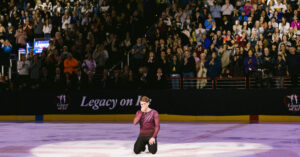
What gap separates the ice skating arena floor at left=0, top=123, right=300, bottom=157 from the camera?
10397 millimetres

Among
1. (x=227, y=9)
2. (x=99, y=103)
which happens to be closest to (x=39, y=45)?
(x=99, y=103)

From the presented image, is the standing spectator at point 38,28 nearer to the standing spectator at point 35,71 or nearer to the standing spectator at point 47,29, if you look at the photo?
the standing spectator at point 47,29

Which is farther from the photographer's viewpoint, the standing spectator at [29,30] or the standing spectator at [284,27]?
the standing spectator at [29,30]

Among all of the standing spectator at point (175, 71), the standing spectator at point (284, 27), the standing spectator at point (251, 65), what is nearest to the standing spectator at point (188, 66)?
the standing spectator at point (175, 71)

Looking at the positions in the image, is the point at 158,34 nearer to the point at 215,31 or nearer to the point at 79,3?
the point at 215,31

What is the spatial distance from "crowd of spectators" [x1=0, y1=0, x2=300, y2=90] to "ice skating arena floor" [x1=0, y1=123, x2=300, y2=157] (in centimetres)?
267

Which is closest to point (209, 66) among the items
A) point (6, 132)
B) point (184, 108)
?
point (184, 108)

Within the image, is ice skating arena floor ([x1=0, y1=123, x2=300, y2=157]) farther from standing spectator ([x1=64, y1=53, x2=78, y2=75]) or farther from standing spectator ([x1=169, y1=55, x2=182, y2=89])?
standing spectator ([x1=64, y1=53, x2=78, y2=75])

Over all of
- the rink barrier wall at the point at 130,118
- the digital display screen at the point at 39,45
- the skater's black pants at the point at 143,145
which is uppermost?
the digital display screen at the point at 39,45

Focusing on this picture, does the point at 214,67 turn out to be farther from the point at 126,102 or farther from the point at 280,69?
the point at 126,102

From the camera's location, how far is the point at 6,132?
15.2m

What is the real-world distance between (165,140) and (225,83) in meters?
7.04

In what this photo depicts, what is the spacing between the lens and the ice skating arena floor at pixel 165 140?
34.1ft

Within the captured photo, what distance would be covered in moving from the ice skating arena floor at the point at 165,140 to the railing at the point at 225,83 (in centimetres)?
215
